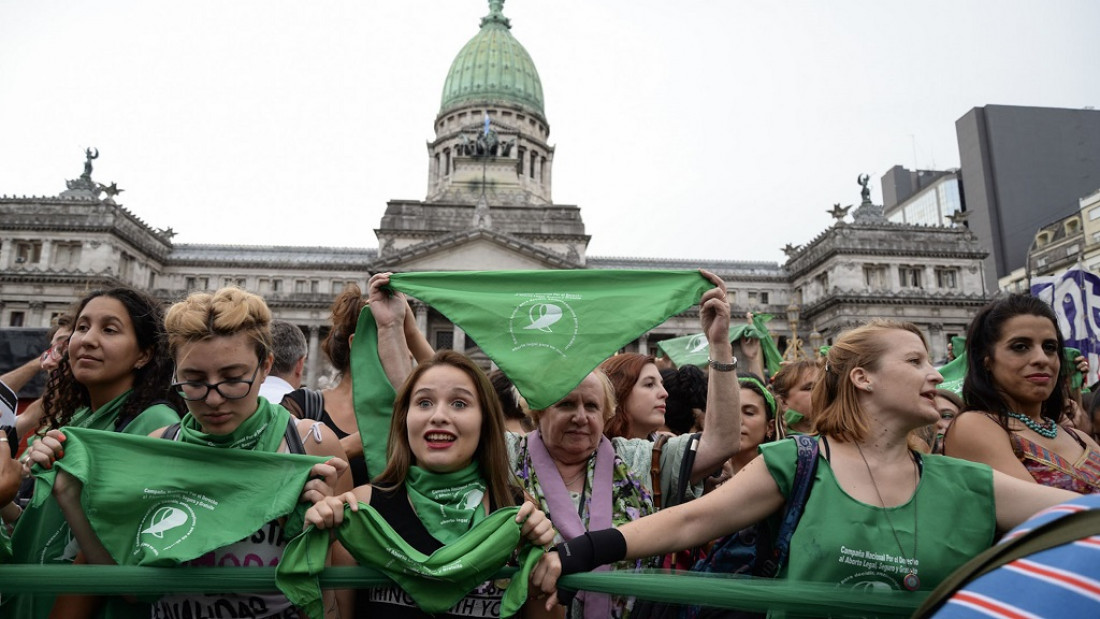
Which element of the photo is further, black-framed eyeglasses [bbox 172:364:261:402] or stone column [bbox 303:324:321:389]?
stone column [bbox 303:324:321:389]

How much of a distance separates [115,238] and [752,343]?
5441cm

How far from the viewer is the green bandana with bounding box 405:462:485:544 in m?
3.22

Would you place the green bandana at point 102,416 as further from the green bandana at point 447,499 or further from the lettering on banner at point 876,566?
the lettering on banner at point 876,566

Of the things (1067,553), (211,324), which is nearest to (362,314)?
(211,324)

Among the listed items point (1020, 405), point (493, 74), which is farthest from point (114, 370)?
point (493, 74)

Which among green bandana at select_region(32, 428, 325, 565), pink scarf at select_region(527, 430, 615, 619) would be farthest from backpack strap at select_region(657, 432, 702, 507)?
green bandana at select_region(32, 428, 325, 565)

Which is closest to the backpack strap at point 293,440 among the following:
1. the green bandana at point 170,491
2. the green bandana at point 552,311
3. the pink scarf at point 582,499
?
the green bandana at point 170,491

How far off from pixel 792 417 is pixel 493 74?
69.0m

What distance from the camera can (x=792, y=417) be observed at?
6816mm

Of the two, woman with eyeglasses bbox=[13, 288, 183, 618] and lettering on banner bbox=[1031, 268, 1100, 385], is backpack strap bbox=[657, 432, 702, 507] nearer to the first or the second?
woman with eyeglasses bbox=[13, 288, 183, 618]

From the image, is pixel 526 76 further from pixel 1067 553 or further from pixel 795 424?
pixel 1067 553

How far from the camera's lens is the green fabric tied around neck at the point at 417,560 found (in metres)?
2.90

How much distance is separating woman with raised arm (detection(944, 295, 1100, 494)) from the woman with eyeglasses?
486cm

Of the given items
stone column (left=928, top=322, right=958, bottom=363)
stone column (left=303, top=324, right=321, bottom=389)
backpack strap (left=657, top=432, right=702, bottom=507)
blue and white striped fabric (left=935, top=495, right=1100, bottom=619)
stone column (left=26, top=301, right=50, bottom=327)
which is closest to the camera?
blue and white striped fabric (left=935, top=495, right=1100, bottom=619)
